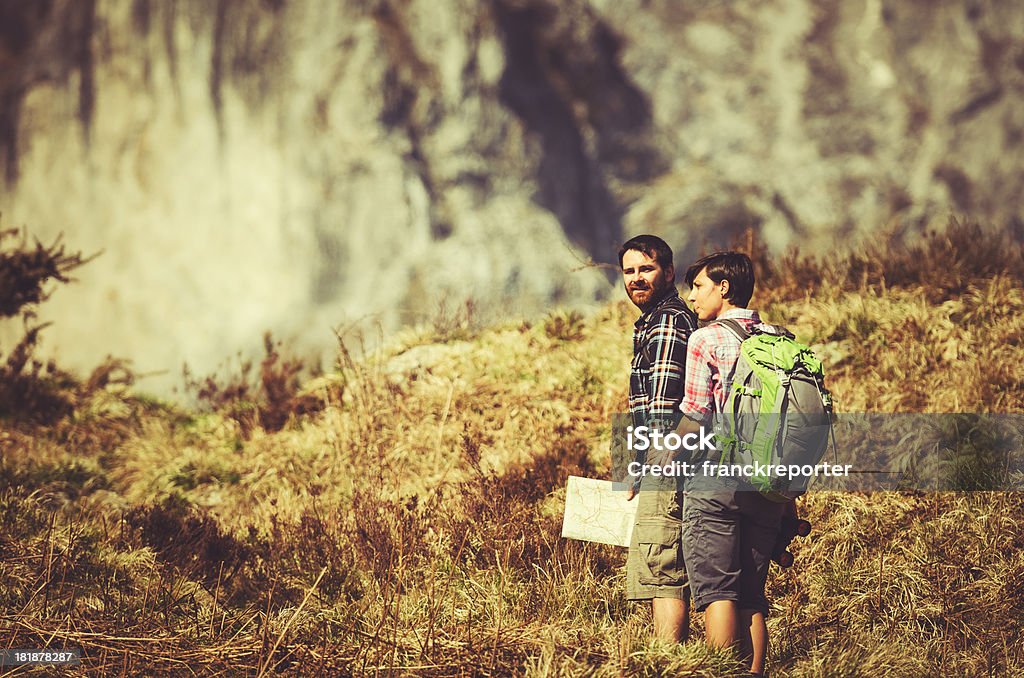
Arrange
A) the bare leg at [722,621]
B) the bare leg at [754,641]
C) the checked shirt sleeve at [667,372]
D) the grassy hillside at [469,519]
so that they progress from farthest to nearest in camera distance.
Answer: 1. the grassy hillside at [469,519]
2. the checked shirt sleeve at [667,372]
3. the bare leg at [754,641]
4. the bare leg at [722,621]

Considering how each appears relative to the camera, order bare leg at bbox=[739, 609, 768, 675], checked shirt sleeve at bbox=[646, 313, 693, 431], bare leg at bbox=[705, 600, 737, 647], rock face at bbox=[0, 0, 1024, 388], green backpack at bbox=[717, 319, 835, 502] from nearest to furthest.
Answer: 1. green backpack at bbox=[717, 319, 835, 502]
2. bare leg at bbox=[705, 600, 737, 647]
3. bare leg at bbox=[739, 609, 768, 675]
4. checked shirt sleeve at bbox=[646, 313, 693, 431]
5. rock face at bbox=[0, 0, 1024, 388]

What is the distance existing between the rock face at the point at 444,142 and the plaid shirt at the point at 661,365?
14.8 meters

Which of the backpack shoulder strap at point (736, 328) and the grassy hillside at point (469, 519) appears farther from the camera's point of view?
the grassy hillside at point (469, 519)

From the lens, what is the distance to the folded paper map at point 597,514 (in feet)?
13.8

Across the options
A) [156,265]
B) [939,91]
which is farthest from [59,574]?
[939,91]

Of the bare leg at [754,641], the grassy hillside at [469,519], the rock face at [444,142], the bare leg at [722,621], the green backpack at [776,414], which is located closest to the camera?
the green backpack at [776,414]

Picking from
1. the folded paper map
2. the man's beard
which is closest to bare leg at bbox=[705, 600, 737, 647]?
the folded paper map

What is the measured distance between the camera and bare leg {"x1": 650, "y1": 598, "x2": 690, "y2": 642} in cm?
384

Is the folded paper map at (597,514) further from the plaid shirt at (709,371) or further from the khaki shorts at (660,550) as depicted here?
the plaid shirt at (709,371)

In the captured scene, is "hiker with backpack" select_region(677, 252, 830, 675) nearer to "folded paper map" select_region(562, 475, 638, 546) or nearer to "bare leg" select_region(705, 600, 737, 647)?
"bare leg" select_region(705, 600, 737, 647)

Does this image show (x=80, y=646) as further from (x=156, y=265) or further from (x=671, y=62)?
(x=671, y=62)

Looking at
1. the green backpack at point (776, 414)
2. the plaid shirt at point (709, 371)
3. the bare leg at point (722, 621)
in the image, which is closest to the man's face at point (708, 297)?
the plaid shirt at point (709, 371)

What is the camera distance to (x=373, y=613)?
4562mm

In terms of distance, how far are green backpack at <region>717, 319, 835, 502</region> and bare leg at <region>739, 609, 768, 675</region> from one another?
1.84ft
